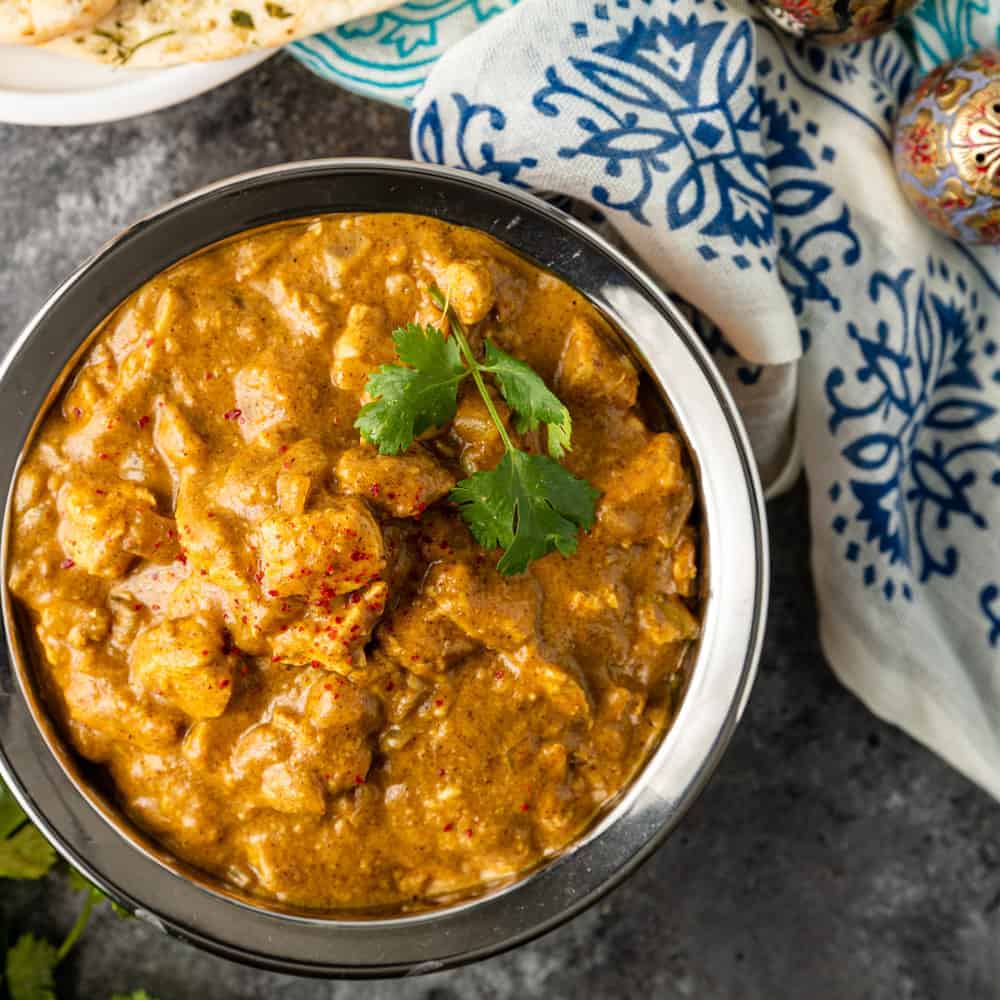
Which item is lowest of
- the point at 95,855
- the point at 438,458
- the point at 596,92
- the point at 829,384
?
the point at 95,855

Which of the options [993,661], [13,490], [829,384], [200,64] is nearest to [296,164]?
[200,64]

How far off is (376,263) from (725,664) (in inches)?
44.2

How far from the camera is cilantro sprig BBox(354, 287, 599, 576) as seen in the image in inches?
84.4

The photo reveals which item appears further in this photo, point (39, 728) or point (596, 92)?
point (596, 92)

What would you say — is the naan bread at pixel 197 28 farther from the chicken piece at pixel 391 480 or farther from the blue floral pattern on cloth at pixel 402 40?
the chicken piece at pixel 391 480

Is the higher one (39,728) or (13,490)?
(13,490)

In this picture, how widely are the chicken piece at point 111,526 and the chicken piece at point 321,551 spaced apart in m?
0.23

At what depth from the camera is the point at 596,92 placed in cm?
268

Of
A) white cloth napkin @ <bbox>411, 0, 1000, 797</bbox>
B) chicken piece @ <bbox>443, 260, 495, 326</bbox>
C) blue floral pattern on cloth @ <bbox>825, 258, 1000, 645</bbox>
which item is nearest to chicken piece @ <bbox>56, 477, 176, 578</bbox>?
chicken piece @ <bbox>443, 260, 495, 326</bbox>

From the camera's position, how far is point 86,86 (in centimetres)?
289

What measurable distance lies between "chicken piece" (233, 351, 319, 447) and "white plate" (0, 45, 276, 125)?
39.9 inches

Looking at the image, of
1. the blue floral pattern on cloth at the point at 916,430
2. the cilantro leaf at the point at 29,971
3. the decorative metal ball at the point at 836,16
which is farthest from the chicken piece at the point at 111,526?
the decorative metal ball at the point at 836,16

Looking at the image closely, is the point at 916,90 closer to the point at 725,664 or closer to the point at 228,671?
the point at 725,664

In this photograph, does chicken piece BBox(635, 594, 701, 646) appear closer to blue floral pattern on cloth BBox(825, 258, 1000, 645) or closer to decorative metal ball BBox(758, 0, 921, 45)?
blue floral pattern on cloth BBox(825, 258, 1000, 645)
